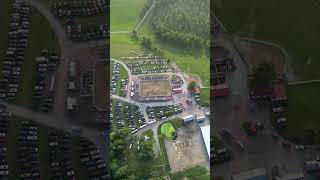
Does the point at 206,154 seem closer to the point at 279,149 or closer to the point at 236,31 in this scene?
the point at 279,149

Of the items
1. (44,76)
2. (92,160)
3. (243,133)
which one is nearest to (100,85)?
(44,76)

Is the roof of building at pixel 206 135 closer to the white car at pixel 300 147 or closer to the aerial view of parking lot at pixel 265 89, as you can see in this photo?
the aerial view of parking lot at pixel 265 89

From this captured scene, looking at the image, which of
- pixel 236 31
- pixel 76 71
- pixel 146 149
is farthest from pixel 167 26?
pixel 146 149

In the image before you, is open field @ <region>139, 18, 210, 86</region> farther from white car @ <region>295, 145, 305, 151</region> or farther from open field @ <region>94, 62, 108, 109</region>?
white car @ <region>295, 145, 305, 151</region>

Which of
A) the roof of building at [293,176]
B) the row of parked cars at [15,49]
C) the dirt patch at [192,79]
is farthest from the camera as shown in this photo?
the dirt patch at [192,79]

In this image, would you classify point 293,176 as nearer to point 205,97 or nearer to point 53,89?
point 205,97

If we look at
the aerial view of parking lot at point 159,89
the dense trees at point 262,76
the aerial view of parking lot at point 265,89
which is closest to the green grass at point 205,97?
the aerial view of parking lot at point 159,89
